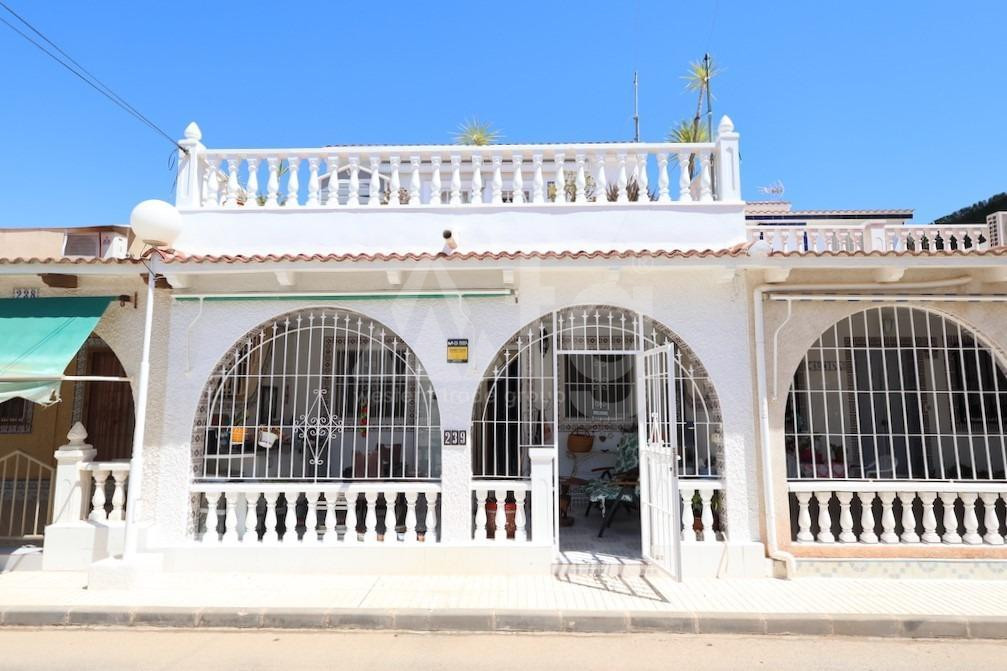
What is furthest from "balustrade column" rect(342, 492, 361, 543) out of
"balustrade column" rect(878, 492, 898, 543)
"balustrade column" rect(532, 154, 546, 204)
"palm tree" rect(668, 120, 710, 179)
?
"palm tree" rect(668, 120, 710, 179)

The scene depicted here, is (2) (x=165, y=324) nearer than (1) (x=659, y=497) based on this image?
No

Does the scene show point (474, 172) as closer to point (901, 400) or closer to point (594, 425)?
point (594, 425)

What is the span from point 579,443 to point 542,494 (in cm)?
453

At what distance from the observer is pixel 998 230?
7.93 metres

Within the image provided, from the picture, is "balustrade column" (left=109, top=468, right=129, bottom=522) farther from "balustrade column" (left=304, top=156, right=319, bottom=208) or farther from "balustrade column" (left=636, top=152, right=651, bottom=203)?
"balustrade column" (left=636, top=152, right=651, bottom=203)

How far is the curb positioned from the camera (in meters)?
5.10

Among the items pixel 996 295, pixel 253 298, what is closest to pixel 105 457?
pixel 253 298

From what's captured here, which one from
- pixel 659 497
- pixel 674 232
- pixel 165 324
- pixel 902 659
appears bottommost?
pixel 902 659

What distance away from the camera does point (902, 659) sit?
15.2ft

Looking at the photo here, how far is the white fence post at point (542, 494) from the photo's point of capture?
6.53 m

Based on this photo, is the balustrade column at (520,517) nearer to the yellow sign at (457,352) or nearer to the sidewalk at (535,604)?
the sidewalk at (535,604)

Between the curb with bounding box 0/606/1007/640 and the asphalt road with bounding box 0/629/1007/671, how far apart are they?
0.31 ft

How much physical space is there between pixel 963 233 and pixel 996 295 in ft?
3.44

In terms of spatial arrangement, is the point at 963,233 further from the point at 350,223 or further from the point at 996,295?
the point at 350,223
